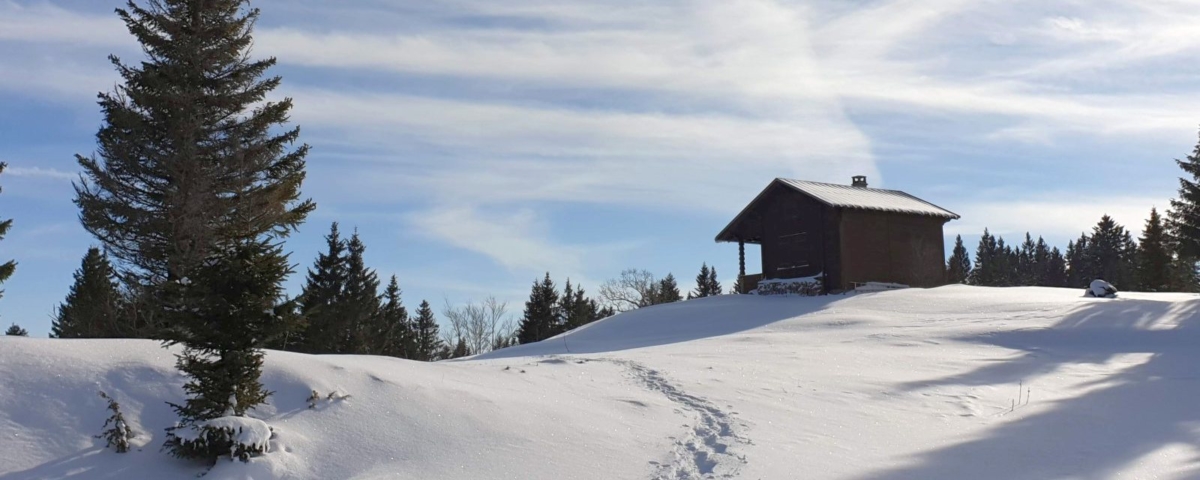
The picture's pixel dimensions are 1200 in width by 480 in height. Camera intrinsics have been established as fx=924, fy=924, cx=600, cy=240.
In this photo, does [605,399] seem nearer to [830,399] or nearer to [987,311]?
[830,399]

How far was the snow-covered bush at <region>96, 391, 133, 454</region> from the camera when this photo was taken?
859 cm

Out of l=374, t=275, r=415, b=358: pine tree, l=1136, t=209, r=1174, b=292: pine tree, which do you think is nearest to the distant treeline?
l=1136, t=209, r=1174, b=292: pine tree

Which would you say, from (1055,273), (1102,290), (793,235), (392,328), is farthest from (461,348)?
(1055,273)

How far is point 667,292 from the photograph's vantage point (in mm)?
75500

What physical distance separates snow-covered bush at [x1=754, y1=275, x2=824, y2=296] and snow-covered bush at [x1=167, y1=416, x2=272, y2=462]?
27.1 m

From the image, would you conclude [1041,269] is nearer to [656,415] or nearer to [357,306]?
[357,306]

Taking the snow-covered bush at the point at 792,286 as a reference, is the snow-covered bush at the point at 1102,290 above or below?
below

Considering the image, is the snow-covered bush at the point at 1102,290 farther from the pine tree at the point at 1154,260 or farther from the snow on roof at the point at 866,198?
the pine tree at the point at 1154,260

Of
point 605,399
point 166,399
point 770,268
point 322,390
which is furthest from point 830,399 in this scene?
point 770,268

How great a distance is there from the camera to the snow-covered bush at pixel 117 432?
8594 mm

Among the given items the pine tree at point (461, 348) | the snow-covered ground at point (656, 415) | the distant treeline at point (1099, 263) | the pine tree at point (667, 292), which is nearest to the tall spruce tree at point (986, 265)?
the distant treeline at point (1099, 263)

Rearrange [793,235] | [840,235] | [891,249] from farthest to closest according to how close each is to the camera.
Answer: [793,235] < [891,249] < [840,235]

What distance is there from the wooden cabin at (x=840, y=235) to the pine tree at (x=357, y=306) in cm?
1625

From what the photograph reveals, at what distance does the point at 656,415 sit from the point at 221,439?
5.27m
